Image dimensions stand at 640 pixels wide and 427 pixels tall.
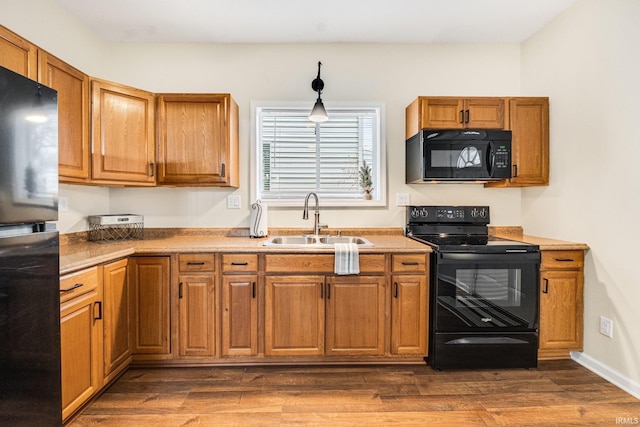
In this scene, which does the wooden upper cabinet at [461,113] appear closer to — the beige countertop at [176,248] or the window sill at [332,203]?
the window sill at [332,203]

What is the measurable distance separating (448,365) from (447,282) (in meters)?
0.59

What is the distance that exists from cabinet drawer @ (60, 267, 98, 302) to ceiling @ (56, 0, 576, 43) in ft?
6.47

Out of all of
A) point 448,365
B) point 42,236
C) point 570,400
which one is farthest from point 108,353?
point 570,400

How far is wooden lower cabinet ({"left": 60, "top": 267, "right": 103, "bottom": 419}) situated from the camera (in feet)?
5.56

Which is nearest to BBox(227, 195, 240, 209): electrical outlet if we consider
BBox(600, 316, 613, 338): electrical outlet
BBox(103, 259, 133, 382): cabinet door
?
BBox(103, 259, 133, 382): cabinet door

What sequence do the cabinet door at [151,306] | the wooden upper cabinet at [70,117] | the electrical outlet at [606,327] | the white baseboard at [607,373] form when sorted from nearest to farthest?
the wooden upper cabinet at [70,117] < the white baseboard at [607,373] < the electrical outlet at [606,327] < the cabinet door at [151,306]

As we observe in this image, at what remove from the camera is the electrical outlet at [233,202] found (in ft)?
9.71

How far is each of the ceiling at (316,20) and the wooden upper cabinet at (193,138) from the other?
634 millimetres

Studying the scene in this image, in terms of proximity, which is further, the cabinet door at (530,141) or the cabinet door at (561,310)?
the cabinet door at (530,141)

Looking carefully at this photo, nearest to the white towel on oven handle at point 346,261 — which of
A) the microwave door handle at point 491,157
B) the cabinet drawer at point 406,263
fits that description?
the cabinet drawer at point 406,263

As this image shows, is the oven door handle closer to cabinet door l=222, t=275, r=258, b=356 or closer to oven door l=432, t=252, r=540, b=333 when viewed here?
oven door l=432, t=252, r=540, b=333

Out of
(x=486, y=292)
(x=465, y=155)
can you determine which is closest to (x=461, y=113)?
(x=465, y=155)

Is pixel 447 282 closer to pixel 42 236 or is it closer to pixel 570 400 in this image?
pixel 570 400

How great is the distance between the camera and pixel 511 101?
8.69ft
